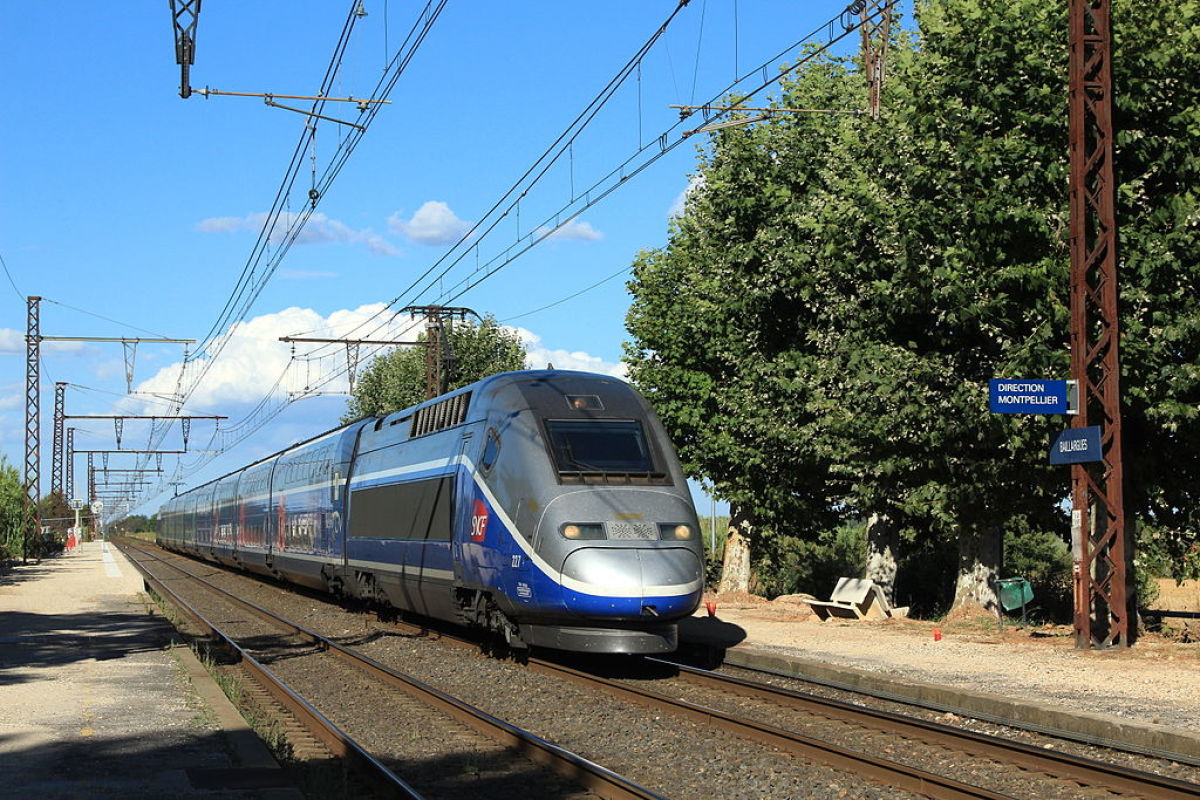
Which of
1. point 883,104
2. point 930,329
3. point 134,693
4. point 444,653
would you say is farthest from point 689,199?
point 134,693

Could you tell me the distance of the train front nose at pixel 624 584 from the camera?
1504cm

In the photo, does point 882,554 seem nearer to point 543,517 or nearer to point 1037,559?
point 543,517

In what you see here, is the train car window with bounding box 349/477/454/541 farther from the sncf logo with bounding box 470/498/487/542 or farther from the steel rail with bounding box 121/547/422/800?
the steel rail with bounding box 121/547/422/800

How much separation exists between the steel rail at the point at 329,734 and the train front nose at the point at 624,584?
10.7ft

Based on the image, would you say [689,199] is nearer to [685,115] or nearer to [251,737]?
[685,115]

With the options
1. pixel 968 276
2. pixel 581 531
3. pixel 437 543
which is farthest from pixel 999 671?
pixel 437 543

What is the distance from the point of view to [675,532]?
15.8m

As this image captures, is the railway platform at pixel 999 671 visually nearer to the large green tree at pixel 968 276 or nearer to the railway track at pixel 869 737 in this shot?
the railway track at pixel 869 737

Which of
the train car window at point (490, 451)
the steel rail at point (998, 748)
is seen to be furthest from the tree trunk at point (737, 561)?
the steel rail at point (998, 748)

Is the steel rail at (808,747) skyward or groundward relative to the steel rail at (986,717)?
skyward

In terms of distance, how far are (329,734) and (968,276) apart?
12.6 meters

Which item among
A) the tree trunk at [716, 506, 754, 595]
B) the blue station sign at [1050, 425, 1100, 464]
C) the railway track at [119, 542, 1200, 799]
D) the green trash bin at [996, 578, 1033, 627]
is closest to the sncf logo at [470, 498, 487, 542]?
the railway track at [119, 542, 1200, 799]

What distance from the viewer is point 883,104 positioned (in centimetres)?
2448

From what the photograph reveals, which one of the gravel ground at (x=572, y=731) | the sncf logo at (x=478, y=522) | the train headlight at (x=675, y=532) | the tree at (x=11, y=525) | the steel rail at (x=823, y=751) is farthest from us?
the tree at (x=11, y=525)
